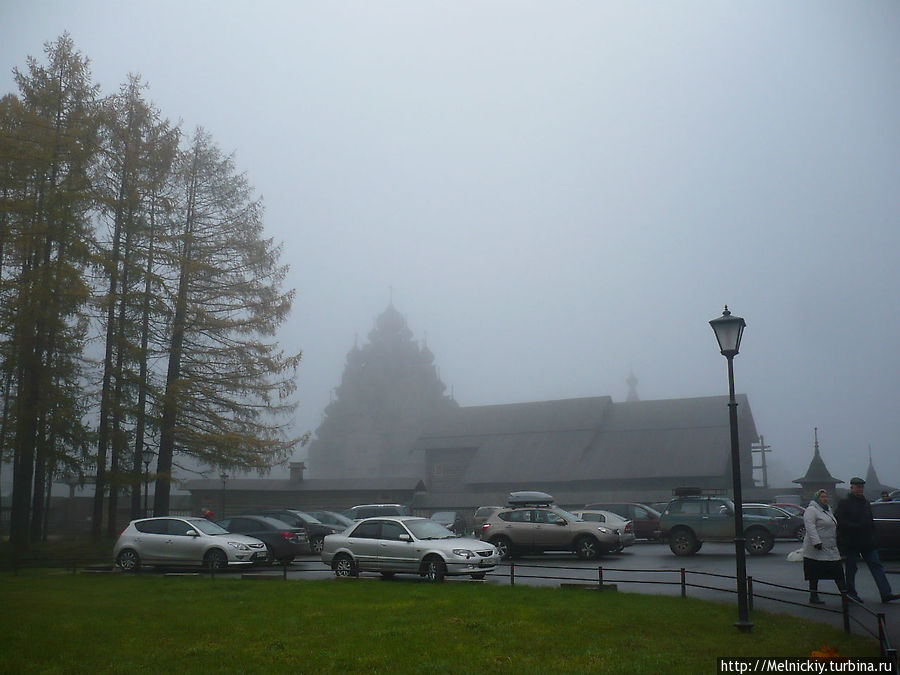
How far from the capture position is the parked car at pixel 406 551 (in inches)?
730

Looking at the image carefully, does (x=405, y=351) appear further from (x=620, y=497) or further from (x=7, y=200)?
(x=7, y=200)

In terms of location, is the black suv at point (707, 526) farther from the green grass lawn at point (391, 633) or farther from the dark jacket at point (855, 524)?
the dark jacket at point (855, 524)

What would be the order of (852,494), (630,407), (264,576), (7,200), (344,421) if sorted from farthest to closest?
(344,421) < (630,407) < (7,200) < (264,576) < (852,494)

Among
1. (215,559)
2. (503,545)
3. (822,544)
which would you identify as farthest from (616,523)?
(822,544)

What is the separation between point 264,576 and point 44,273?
49.3ft

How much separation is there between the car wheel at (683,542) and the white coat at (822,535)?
11.0m

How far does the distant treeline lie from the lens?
1094 inches

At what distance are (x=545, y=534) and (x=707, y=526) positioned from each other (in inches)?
193

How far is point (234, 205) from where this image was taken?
120ft

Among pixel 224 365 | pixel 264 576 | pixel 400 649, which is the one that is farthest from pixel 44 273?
pixel 400 649

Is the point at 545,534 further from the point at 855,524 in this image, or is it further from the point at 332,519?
the point at 855,524

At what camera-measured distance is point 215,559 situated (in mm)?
21953

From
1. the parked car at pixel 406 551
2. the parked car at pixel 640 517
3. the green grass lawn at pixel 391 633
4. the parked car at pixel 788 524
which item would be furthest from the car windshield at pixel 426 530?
the parked car at pixel 788 524

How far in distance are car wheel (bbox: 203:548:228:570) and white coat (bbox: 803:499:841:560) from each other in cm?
1496
